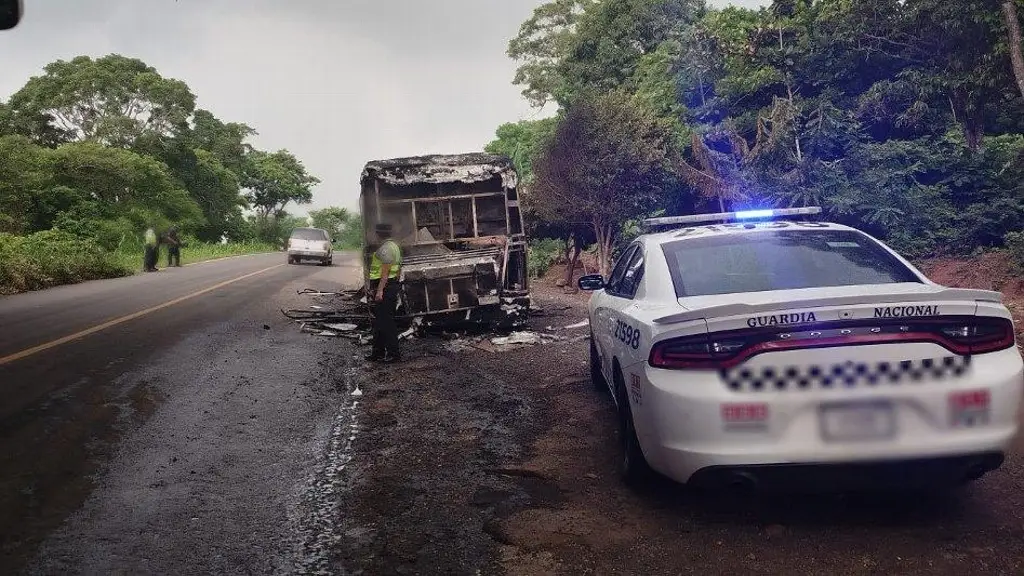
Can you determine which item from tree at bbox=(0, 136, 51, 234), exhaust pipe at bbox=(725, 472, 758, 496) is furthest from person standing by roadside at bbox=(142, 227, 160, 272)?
exhaust pipe at bbox=(725, 472, 758, 496)

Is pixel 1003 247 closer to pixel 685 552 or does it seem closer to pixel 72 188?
pixel 685 552

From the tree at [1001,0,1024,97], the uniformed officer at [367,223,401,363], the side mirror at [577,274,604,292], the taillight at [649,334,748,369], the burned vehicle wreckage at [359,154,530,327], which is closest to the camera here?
the taillight at [649,334,748,369]

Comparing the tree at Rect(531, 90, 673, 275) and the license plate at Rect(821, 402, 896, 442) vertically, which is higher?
the tree at Rect(531, 90, 673, 275)

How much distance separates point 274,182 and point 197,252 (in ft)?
95.5

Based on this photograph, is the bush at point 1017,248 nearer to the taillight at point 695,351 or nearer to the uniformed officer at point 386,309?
the uniformed officer at point 386,309

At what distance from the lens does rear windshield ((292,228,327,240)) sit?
110ft

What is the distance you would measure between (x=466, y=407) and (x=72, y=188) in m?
30.0

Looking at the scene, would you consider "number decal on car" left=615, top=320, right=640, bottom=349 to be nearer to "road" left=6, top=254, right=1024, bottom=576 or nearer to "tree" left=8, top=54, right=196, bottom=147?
"road" left=6, top=254, right=1024, bottom=576

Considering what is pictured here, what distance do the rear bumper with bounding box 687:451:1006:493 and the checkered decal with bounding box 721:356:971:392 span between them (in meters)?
0.35

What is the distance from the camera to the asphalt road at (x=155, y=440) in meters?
3.36

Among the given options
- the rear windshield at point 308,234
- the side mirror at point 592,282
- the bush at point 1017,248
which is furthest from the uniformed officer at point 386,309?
the rear windshield at point 308,234

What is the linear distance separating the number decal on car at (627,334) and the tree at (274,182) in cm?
6594

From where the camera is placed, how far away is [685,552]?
3.25 m

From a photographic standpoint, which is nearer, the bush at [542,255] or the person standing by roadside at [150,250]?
the person standing by roadside at [150,250]
